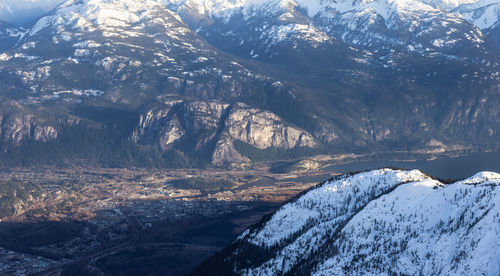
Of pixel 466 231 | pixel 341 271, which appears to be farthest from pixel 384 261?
pixel 466 231

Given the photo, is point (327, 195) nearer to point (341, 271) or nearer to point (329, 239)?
point (329, 239)

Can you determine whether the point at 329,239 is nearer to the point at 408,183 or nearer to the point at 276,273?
the point at 276,273

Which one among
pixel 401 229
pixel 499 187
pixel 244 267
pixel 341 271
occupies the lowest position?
pixel 244 267

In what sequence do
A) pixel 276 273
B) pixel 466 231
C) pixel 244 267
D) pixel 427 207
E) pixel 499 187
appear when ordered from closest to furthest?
pixel 466 231 < pixel 499 187 < pixel 427 207 < pixel 276 273 < pixel 244 267

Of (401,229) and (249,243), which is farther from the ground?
(401,229)

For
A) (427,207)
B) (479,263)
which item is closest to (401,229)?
(427,207)

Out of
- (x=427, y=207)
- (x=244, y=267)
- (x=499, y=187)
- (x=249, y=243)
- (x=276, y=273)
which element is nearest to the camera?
(x=499, y=187)

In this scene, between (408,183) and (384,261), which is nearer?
(384,261)
